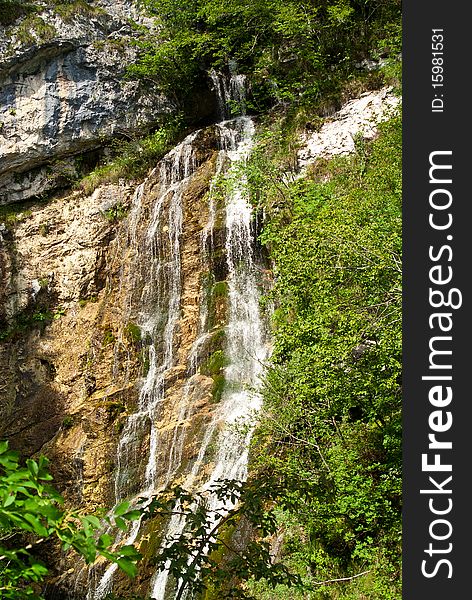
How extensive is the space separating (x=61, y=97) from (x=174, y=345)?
27.8 feet

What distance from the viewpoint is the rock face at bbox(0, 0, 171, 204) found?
15445 millimetres

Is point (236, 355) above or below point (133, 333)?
below

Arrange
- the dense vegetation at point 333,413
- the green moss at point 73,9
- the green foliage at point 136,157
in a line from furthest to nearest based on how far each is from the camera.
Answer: the green moss at point 73,9 → the green foliage at point 136,157 → the dense vegetation at point 333,413

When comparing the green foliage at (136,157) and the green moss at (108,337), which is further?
the green foliage at (136,157)

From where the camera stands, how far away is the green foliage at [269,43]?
1408cm

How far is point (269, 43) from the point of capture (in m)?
15.5

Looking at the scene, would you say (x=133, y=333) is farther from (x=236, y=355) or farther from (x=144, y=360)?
(x=236, y=355)

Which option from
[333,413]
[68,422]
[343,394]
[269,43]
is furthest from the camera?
[269,43]

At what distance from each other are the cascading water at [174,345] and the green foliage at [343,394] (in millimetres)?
900

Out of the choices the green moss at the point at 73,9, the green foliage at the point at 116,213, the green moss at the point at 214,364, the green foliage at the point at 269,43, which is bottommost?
the green moss at the point at 214,364

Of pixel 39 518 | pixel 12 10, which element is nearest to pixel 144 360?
pixel 39 518

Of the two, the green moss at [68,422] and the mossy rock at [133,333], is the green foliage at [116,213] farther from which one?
the green moss at [68,422]

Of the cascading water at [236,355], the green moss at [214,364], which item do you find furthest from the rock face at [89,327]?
the cascading water at [236,355]

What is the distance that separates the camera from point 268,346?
1039 cm
